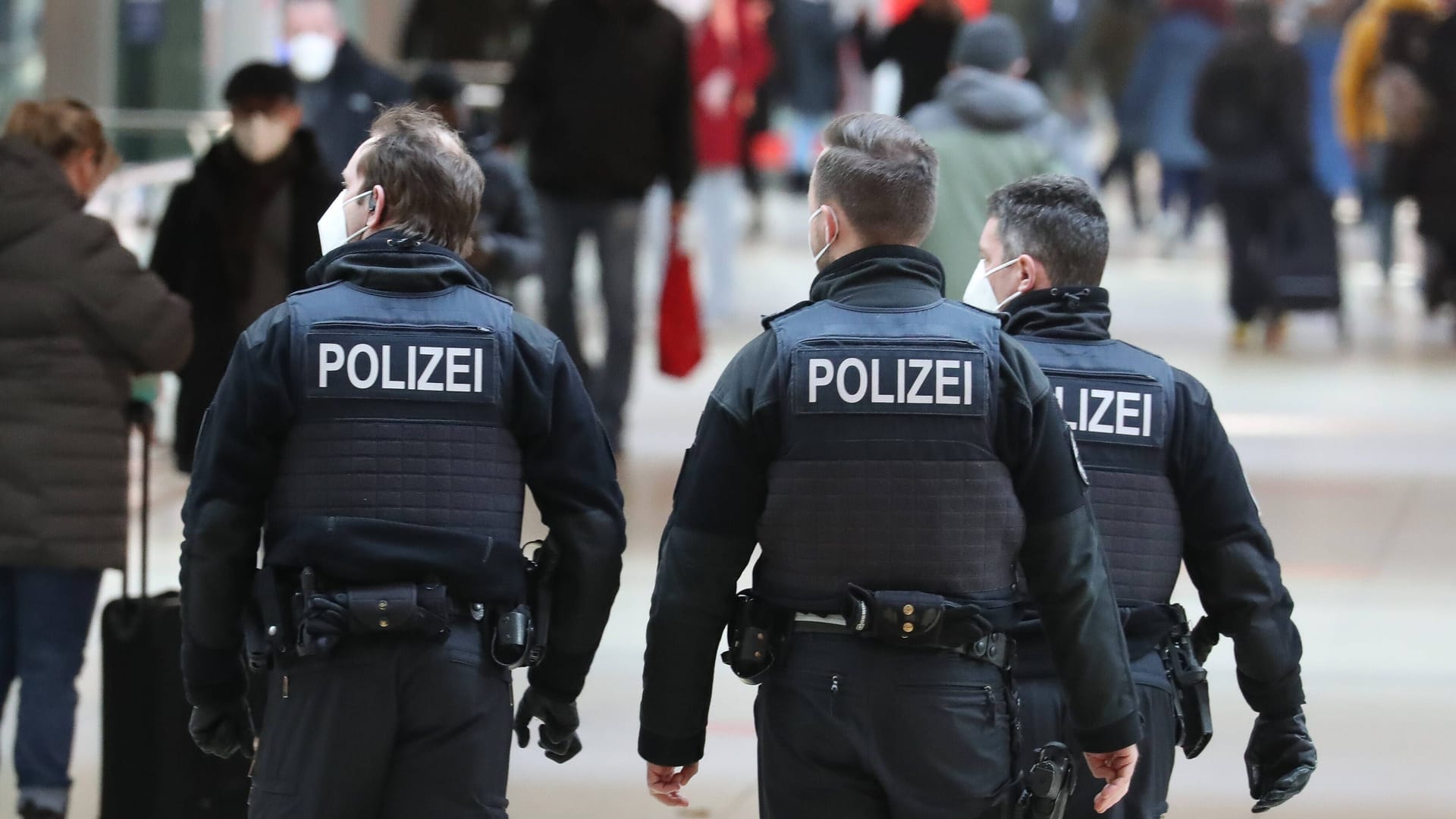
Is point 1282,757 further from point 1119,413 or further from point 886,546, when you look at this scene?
point 886,546

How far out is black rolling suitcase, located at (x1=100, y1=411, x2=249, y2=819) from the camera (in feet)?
16.2

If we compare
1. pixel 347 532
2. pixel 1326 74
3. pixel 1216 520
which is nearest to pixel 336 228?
pixel 347 532

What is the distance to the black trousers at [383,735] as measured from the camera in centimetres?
344

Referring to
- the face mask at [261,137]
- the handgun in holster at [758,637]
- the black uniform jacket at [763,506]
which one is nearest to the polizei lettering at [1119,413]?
the black uniform jacket at [763,506]

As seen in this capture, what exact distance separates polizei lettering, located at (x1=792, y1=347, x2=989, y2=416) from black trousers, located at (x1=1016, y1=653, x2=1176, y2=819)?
1.87 ft

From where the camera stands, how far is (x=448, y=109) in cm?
792

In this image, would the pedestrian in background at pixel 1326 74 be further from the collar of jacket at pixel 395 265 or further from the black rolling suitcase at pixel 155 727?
the collar of jacket at pixel 395 265

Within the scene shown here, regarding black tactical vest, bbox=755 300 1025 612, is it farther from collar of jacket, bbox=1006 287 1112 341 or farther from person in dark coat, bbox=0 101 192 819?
person in dark coat, bbox=0 101 192 819

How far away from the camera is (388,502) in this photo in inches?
137

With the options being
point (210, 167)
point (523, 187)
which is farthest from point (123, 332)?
point (523, 187)

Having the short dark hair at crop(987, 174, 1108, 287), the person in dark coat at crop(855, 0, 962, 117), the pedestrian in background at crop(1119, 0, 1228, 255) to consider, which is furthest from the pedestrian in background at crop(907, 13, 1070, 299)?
the pedestrian in background at crop(1119, 0, 1228, 255)

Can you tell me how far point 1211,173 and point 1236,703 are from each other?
713cm

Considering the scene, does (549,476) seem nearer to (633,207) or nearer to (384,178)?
(384,178)

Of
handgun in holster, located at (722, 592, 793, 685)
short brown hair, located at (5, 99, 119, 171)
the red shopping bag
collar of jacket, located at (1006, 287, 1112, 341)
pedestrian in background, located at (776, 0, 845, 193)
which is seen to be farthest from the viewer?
pedestrian in background, located at (776, 0, 845, 193)
